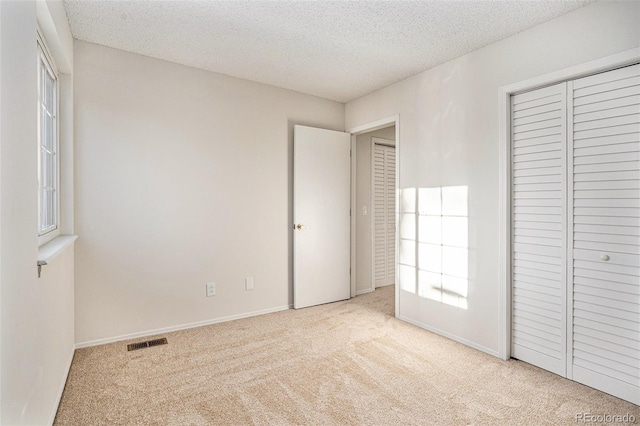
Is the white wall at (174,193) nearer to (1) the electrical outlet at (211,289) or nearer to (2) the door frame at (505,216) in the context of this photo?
(1) the electrical outlet at (211,289)

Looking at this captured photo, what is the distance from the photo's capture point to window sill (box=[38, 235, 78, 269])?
167 centimetres

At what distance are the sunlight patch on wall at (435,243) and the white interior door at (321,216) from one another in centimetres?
88

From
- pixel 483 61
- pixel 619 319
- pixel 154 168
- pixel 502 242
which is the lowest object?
pixel 619 319

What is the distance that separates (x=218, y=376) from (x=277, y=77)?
110 inches

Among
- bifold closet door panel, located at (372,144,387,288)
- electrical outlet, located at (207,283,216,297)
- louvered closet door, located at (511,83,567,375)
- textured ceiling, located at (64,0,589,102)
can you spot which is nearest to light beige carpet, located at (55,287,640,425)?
louvered closet door, located at (511,83,567,375)

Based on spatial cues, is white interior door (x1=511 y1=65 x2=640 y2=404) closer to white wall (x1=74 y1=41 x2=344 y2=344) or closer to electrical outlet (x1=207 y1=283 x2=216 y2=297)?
white wall (x1=74 y1=41 x2=344 y2=344)

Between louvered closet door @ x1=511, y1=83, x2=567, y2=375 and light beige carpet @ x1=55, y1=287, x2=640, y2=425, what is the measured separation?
0.22 meters

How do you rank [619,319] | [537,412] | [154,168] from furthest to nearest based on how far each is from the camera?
[154,168]
[619,319]
[537,412]

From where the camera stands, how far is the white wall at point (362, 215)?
4547mm

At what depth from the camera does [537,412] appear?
1972mm

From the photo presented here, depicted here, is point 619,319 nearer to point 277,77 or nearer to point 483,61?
A: point 483,61

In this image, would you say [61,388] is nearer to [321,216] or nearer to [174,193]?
[174,193]

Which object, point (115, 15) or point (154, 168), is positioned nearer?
point (115, 15)

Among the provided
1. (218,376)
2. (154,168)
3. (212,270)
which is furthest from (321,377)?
(154,168)
